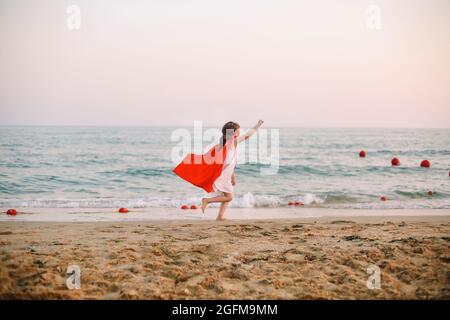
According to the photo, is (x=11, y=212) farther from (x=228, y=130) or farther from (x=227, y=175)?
(x=228, y=130)

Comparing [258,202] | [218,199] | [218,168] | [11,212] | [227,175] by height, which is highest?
[218,168]

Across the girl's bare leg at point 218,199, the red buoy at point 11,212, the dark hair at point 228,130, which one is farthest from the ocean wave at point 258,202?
the dark hair at point 228,130

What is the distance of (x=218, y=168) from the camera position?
30.2 ft

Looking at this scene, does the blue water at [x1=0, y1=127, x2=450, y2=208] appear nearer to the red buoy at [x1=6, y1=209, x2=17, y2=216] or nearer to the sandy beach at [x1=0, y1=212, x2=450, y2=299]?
the red buoy at [x1=6, y1=209, x2=17, y2=216]

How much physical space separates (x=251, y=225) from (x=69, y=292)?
471 cm

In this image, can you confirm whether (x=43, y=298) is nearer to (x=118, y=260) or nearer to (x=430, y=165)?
(x=118, y=260)

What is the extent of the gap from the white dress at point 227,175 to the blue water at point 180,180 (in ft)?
14.9

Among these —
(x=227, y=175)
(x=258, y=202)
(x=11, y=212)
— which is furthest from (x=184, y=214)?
(x=11, y=212)

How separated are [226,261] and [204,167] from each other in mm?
3620

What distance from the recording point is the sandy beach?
4.84 metres

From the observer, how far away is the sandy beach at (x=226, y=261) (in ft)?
15.9

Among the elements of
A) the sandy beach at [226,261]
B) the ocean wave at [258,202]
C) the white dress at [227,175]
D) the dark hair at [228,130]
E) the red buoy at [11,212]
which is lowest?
the ocean wave at [258,202]

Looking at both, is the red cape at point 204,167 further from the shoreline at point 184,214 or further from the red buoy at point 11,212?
the red buoy at point 11,212
